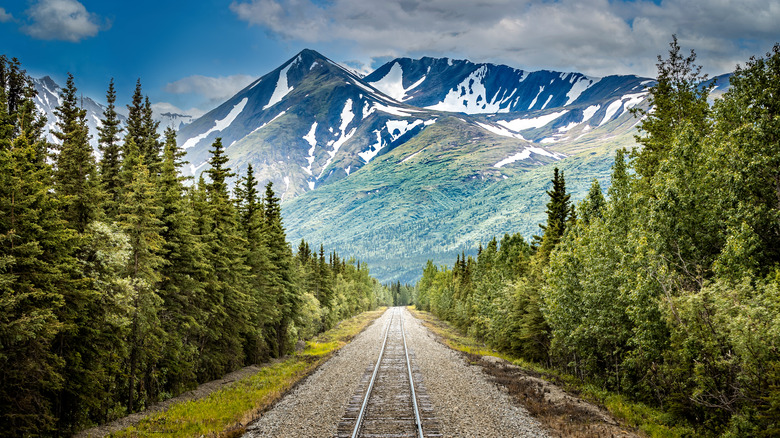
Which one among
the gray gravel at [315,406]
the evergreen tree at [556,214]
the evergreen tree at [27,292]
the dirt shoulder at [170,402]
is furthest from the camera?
the evergreen tree at [556,214]

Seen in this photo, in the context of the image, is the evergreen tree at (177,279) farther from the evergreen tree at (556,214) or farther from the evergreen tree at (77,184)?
the evergreen tree at (556,214)

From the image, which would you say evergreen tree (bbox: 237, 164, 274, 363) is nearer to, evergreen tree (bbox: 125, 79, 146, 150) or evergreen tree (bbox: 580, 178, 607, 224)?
evergreen tree (bbox: 125, 79, 146, 150)

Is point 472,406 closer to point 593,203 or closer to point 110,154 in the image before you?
point 593,203

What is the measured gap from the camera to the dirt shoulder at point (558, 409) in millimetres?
12070

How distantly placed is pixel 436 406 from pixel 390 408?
61.7 inches

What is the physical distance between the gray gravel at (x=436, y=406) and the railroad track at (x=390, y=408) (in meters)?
0.34

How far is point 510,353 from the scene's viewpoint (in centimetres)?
3588

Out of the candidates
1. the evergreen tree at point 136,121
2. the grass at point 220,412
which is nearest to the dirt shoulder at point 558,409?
the grass at point 220,412

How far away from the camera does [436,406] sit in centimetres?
1465

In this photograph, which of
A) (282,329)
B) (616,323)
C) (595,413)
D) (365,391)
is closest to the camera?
(595,413)

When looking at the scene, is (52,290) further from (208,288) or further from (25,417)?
(208,288)

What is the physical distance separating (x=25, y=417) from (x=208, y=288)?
1239 cm

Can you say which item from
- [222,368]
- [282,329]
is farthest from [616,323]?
[282,329]

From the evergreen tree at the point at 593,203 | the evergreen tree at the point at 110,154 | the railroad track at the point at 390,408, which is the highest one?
the evergreen tree at the point at 110,154
